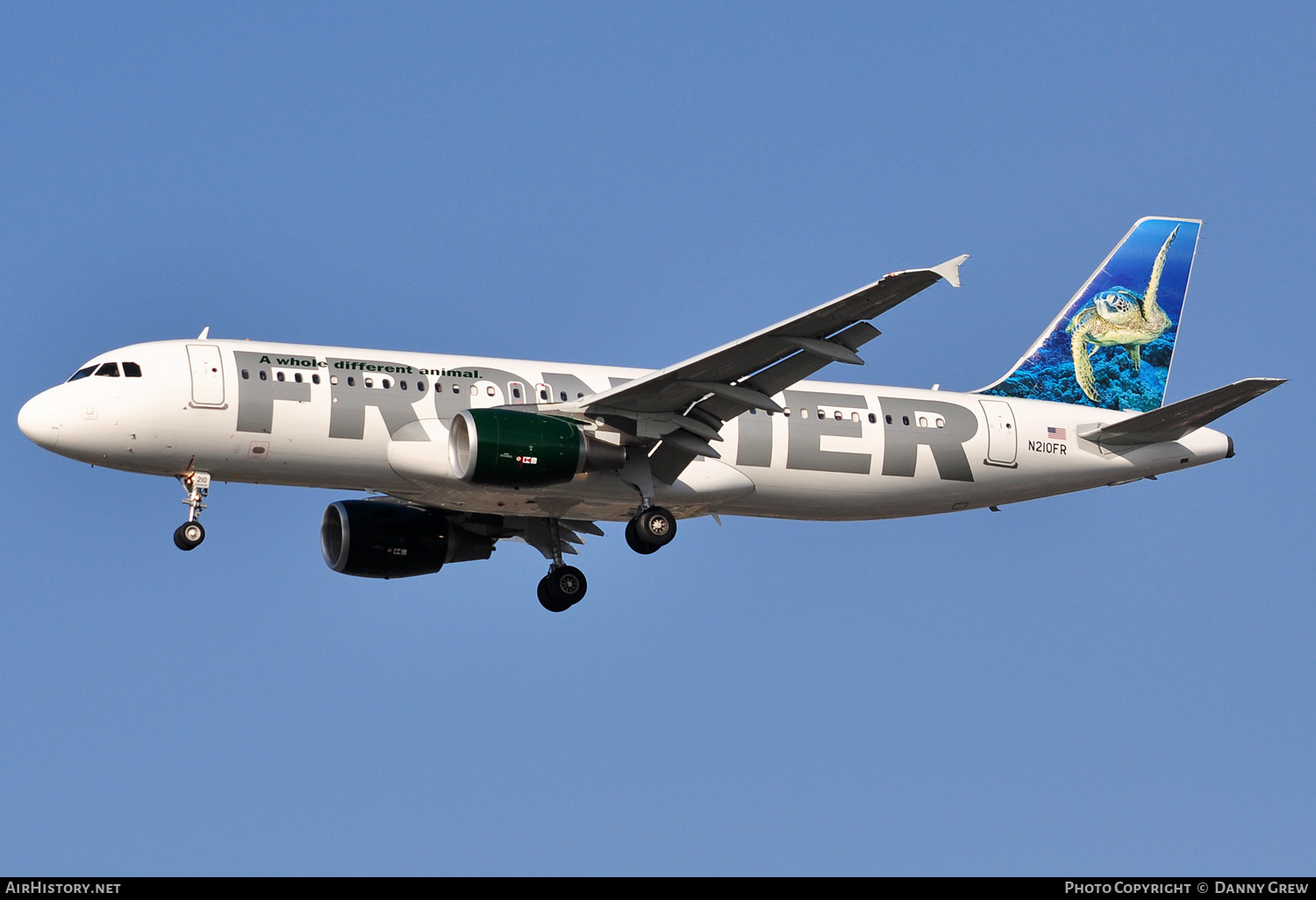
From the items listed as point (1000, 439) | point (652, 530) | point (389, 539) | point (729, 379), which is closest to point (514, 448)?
point (652, 530)

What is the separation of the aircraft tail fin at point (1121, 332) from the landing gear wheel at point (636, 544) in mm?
9652

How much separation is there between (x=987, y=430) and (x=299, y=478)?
582 inches

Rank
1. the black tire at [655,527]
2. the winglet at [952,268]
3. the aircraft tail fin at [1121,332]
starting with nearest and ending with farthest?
the winglet at [952,268] < the black tire at [655,527] < the aircraft tail fin at [1121,332]

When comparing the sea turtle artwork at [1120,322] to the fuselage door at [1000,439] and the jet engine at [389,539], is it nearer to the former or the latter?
the fuselage door at [1000,439]

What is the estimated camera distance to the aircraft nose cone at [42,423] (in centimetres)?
3362

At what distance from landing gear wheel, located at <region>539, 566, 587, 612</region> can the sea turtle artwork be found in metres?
12.7

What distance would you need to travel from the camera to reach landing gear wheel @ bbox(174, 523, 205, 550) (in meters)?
34.1

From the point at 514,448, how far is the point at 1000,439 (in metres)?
11.5

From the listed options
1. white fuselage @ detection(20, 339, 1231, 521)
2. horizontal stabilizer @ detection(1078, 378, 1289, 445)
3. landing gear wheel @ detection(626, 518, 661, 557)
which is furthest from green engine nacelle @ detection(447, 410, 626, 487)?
horizontal stabilizer @ detection(1078, 378, 1289, 445)

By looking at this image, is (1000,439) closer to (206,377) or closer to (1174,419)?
(1174,419)

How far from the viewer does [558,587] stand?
128 feet

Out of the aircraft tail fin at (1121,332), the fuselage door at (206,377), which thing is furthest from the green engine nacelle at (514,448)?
the aircraft tail fin at (1121,332)

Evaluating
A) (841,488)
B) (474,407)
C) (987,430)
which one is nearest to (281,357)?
(474,407)

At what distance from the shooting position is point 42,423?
33.7 m
